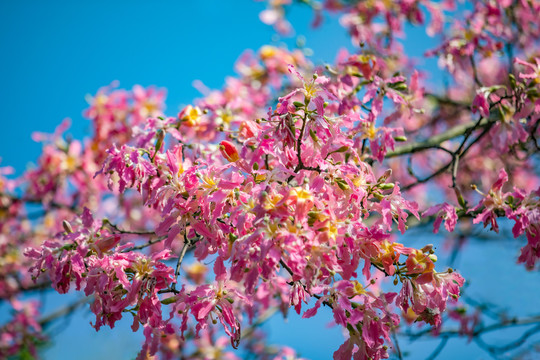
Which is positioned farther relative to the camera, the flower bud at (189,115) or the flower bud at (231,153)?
the flower bud at (189,115)

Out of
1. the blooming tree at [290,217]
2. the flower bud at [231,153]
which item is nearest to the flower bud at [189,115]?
the blooming tree at [290,217]

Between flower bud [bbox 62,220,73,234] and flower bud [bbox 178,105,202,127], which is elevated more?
flower bud [bbox 178,105,202,127]

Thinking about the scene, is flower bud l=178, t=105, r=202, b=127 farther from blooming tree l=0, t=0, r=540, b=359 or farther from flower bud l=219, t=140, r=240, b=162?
flower bud l=219, t=140, r=240, b=162

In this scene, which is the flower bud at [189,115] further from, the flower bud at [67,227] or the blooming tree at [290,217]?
the flower bud at [67,227]

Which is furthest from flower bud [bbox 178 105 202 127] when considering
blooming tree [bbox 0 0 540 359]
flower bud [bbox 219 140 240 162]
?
flower bud [bbox 219 140 240 162]

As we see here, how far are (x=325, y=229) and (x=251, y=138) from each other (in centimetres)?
41

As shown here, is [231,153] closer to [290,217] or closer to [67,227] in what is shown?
[290,217]

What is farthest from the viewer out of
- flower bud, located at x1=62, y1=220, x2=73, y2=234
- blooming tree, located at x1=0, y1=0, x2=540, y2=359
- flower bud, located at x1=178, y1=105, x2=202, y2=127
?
flower bud, located at x1=178, y1=105, x2=202, y2=127

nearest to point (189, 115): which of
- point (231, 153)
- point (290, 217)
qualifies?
point (231, 153)

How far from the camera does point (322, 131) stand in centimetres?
137

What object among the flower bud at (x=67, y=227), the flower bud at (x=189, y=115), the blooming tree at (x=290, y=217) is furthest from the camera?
the flower bud at (x=189, y=115)

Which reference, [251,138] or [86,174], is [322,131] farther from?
[86,174]

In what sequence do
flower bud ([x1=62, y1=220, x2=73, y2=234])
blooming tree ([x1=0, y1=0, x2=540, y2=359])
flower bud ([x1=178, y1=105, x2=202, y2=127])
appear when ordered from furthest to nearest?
flower bud ([x1=178, y1=105, x2=202, y2=127]) → flower bud ([x1=62, y1=220, x2=73, y2=234]) → blooming tree ([x1=0, y1=0, x2=540, y2=359])

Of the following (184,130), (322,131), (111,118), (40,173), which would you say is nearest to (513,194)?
(322,131)
